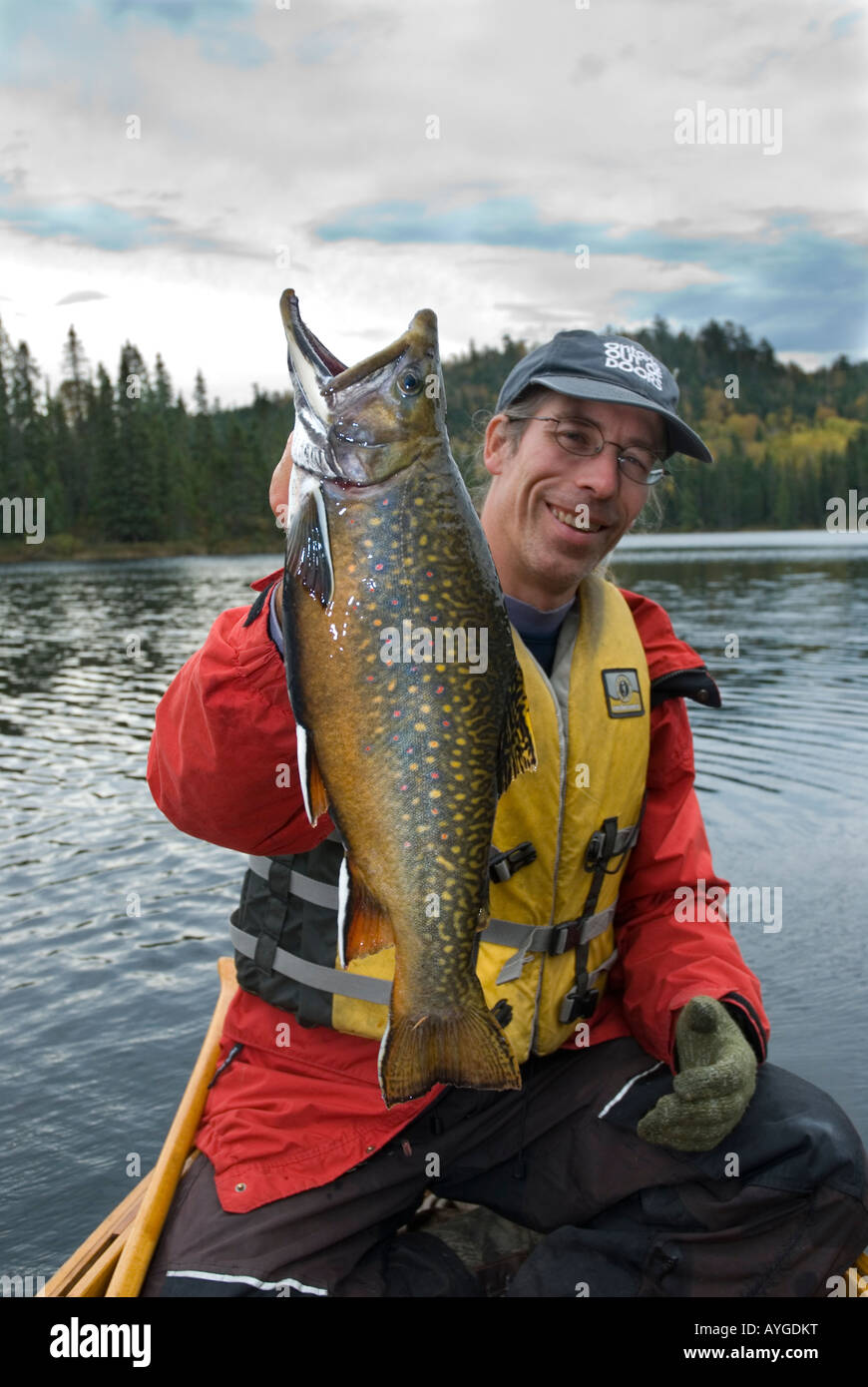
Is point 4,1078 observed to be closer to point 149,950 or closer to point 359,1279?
point 149,950

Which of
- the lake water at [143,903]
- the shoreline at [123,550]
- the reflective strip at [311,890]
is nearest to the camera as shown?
the reflective strip at [311,890]

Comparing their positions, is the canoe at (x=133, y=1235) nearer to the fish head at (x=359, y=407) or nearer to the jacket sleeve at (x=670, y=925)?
the jacket sleeve at (x=670, y=925)

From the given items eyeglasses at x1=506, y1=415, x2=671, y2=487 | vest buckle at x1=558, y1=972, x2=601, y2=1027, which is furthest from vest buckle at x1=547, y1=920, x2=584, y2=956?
eyeglasses at x1=506, y1=415, x2=671, y2=487

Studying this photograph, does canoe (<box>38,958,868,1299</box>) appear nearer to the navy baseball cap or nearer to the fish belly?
the fish belly

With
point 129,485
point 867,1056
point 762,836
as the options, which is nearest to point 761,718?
point 762,836

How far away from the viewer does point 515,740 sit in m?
2.58

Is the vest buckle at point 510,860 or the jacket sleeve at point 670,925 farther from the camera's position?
the jacket sleeve at point 670,925

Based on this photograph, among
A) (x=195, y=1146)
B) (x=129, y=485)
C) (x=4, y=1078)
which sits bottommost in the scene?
(x=4, y=1078)

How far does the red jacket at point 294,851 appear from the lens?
8.75 ft

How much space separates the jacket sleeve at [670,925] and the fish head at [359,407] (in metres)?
2.00

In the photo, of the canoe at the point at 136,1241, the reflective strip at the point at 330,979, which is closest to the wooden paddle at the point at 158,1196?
the canoe at the point at 136,1241

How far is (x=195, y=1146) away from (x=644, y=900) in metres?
1.86

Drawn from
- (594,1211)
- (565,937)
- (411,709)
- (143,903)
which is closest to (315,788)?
(411,709)

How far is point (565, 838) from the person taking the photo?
3682mm
